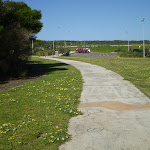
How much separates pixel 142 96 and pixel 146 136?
4058mm

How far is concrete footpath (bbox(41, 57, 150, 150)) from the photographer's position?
181 inches

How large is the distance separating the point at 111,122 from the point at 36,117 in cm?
199

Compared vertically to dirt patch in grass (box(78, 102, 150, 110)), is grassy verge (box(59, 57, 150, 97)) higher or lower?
higher

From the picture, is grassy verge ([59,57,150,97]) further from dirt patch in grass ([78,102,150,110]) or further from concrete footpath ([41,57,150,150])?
dirt patch in grass ([78,102,150,110])

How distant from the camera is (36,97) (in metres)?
8.73

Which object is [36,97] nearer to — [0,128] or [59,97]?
[59,97]

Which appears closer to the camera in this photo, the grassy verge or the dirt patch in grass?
the dirt patch in grass

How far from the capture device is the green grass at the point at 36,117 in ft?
15.5

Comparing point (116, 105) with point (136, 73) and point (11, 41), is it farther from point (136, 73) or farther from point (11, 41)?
point (136, 73)

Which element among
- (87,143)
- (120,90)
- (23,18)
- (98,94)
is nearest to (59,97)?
(98,94)

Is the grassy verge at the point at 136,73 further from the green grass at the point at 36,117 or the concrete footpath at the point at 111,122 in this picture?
the green grass at the point at 36,117

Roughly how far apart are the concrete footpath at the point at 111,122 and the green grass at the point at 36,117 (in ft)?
0.98

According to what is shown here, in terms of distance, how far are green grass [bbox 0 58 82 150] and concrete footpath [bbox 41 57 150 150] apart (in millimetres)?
297

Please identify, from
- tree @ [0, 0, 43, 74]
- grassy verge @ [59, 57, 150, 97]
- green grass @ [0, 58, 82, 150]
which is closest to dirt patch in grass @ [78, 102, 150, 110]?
green grass @ [0, 58, 82, 150]
